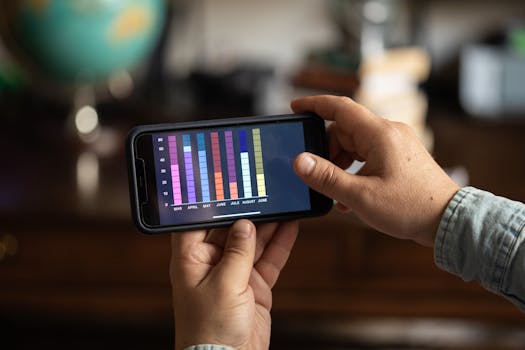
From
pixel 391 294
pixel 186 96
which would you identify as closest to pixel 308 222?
pixel 391 294

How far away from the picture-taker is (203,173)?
→ 706mm

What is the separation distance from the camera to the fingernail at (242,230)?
0.66m

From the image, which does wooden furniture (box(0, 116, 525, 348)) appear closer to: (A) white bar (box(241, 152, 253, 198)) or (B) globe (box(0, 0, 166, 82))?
(B) globe (box(0, 0, 166, 82))

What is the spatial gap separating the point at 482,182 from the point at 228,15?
77 cm

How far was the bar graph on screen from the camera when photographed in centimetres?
70

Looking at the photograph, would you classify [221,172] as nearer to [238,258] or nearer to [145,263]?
[238,258]

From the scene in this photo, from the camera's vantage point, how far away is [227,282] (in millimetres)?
623

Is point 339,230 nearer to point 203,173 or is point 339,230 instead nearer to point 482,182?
point 482,182

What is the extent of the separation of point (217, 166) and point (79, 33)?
2.17 feet

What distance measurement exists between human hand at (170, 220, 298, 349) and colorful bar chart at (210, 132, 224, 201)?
4cm

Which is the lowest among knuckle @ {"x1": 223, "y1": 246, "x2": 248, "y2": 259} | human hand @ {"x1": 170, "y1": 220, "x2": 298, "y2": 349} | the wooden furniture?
the wooden furniture

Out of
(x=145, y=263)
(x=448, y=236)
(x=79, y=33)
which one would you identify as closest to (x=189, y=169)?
(x=448, y=236)

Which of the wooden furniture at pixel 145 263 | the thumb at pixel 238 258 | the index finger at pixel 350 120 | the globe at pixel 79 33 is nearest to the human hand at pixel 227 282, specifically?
the thumb at pixel 238 258

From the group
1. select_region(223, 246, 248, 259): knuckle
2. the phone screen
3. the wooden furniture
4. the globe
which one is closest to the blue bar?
the phone screen
